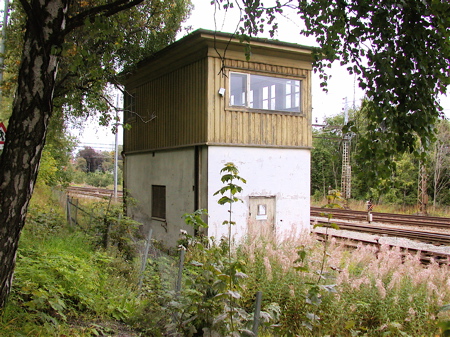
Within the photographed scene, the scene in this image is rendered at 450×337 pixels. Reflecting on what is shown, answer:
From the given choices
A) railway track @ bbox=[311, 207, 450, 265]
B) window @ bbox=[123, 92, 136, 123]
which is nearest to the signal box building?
railway track @ bbox=[311, 207, 450, 265]

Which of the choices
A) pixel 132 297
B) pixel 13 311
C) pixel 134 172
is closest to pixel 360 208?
pixel 134 172

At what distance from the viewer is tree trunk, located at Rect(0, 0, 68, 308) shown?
165 inches

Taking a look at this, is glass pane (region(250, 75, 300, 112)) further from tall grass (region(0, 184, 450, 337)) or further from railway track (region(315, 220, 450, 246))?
tall grass (region(0, 184, 450, 337))

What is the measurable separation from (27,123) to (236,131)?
8064mm

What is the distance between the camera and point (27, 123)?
427 cm

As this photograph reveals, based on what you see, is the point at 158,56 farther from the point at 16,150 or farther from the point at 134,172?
the point at 16,150

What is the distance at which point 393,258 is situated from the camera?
6906 millimetres

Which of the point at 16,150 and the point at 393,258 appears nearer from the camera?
the point at 16,150

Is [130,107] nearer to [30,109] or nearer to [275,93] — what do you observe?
[275,93]

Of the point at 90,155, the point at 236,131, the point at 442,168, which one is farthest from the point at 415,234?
the point at 90,155

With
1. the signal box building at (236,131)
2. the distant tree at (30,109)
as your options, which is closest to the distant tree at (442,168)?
the signal box building at (236,131)

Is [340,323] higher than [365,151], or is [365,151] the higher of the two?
[365,151]

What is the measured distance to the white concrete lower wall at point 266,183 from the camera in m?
11.6

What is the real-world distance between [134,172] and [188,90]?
5.15 metres
